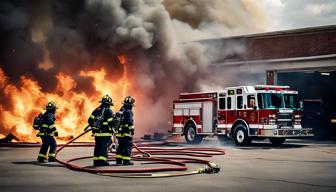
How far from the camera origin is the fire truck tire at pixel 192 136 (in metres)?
20.1

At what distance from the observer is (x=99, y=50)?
865 inches

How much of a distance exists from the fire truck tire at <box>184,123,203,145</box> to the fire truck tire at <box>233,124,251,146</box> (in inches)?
90.6

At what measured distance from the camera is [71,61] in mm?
21438

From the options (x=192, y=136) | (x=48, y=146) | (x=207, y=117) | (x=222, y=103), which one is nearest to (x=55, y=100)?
A: (x=192, y=136)

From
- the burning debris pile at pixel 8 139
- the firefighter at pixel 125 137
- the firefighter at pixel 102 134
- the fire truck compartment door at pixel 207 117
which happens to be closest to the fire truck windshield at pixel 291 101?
the fire truck compartment door at pixel 207 117

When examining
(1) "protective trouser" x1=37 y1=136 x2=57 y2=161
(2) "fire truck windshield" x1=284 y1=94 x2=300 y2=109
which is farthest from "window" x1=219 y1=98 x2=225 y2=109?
(1) "protective trouser" x1=37 y1=136 x2=57 y2=161

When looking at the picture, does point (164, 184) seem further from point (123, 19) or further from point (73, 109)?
point (123, 19)

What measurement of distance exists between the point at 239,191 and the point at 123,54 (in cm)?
1620

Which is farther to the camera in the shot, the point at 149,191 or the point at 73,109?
the point at 73,109

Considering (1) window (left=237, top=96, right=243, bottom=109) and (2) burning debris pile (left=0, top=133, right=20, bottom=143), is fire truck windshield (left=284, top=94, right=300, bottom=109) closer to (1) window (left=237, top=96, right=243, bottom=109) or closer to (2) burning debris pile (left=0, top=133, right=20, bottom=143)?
(1) window (left=237, top=96, right=243, bottom=109)

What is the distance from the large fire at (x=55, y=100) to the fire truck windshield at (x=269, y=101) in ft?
24.4

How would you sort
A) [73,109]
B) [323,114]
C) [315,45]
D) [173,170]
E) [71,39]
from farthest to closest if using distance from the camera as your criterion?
[323,114], [315,45], [71,39], [73,109], [173,170]

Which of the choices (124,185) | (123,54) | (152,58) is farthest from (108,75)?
(124,185)

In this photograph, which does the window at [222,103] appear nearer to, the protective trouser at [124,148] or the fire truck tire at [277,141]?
the fire truck tire at [277,141]
